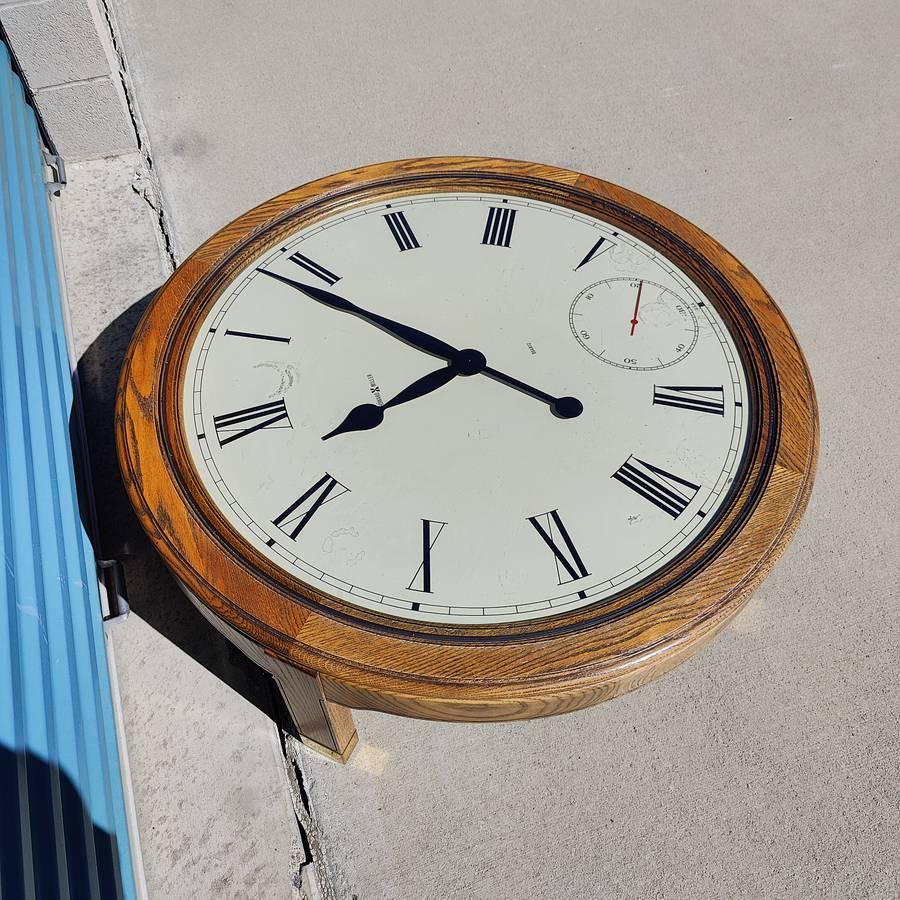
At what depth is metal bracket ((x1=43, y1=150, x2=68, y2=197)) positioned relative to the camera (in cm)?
420

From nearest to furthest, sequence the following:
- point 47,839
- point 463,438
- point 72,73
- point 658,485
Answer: point 47,839 → point 658,485 → point 463,438 → point 72,73

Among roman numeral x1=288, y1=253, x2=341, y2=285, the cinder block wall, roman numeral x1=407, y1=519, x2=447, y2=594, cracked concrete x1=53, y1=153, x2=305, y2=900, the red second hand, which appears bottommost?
cracked concrete x1=53, y1=153, x2=305, y2=900

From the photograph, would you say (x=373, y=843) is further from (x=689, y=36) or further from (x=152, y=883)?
(x=689, y=36)

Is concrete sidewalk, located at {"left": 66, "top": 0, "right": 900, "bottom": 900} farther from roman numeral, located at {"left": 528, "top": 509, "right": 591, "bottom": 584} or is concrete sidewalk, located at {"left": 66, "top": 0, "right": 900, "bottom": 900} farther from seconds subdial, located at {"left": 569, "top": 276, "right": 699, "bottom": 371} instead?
seconds subdial, located at {"left": 569, "top": 276, "right": 699, "bottom": 371}

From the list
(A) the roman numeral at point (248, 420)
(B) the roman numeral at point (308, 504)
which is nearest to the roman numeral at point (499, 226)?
(A) the roman numeral at point (248, 420)

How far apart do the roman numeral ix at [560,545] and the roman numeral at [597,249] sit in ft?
3.02

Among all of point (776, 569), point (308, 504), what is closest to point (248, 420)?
point (308, 504)

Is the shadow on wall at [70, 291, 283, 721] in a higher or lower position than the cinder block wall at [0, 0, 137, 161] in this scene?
lower

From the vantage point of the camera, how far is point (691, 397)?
2.69 metres

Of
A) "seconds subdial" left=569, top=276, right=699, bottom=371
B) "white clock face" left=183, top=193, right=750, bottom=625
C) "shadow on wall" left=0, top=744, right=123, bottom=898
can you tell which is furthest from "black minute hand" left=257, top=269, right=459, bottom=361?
"shadow on wall" left=0, top=744, right=123, bottom=898

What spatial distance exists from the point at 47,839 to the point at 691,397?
1901 mm

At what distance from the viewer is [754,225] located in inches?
168

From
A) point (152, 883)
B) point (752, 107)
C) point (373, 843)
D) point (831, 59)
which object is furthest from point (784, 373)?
point (831, 59)

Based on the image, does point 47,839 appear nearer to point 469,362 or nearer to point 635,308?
point 469,362
